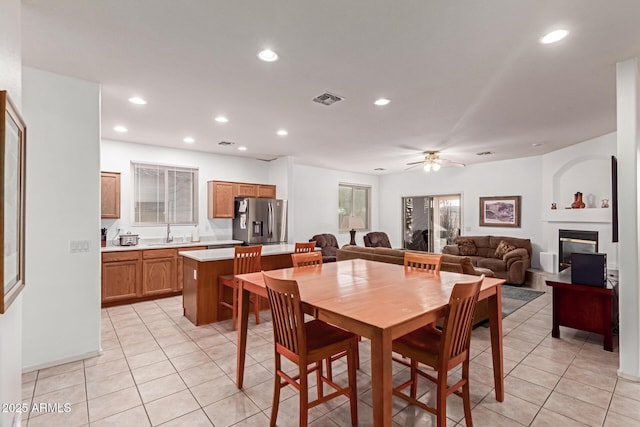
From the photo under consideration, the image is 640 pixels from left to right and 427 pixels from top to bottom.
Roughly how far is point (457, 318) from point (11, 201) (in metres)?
2.36

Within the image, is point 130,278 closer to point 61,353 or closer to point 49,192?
point 61,353

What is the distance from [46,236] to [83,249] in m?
0.31

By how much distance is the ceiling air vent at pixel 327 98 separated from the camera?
327cm

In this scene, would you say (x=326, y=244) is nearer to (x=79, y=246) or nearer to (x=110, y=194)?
(x=110, y=194)

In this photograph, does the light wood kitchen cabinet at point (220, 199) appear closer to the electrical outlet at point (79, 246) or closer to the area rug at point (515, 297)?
the electrical outlet at point (79, 246)

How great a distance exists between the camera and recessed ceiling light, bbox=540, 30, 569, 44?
214 cm

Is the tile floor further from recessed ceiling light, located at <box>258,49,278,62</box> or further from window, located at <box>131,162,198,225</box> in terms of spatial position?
recessed ceiling light, located at <box>258,49,278,62</box>

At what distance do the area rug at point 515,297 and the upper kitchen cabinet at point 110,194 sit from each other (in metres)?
6.19

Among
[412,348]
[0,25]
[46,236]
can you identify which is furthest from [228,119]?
[412,348]

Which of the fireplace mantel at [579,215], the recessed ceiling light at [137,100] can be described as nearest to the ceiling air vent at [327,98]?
the recessed ceiling light at [137,100]

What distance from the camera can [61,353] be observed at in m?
2.87

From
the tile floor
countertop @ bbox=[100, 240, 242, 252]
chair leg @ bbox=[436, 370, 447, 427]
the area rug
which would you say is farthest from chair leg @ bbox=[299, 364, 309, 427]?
the area rug

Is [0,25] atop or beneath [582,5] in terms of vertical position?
beneath

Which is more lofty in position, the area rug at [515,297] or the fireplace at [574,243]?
the fireplace at [574,243]
